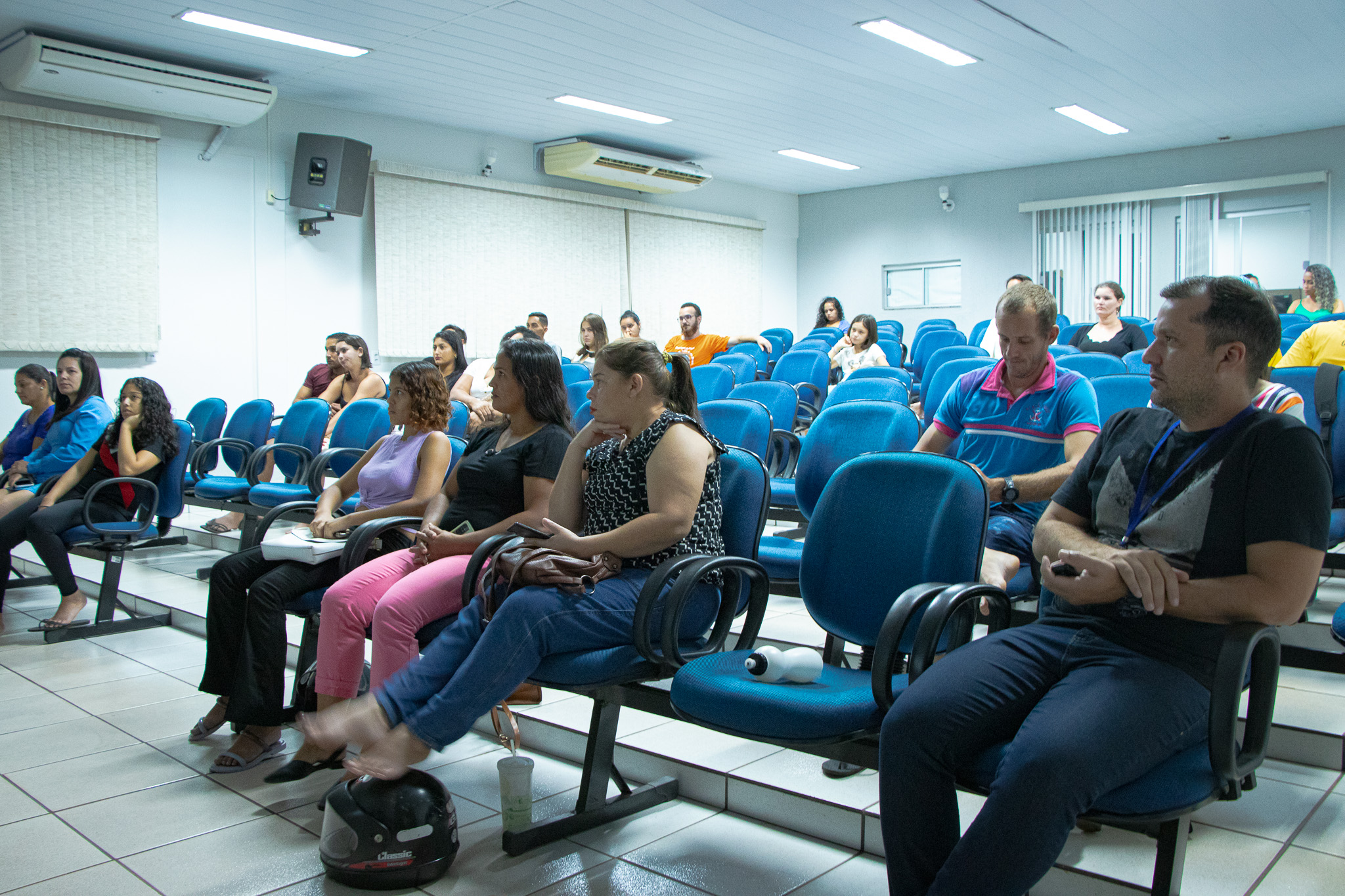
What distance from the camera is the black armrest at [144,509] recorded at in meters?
4.12

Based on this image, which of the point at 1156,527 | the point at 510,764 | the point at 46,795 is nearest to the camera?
the point at 1156,527

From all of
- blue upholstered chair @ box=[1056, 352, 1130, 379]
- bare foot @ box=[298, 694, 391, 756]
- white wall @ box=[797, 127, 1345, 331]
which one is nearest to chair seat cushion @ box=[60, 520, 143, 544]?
bare foot @ box=[298, 694, 391, 756]

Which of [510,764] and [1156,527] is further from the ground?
[1156,527]

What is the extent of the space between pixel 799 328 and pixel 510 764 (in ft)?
38.0

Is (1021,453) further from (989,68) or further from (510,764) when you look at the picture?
(989,68)

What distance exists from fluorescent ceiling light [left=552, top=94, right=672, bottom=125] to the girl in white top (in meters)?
3.17

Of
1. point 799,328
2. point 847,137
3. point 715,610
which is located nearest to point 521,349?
point 715,610

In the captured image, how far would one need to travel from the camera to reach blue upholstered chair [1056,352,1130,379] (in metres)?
4.21

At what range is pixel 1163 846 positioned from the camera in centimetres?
150

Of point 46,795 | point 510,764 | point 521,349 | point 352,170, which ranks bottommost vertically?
point 46,795

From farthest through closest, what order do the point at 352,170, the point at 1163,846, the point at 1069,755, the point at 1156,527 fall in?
the point at 352,170, the point at 1156,527, the point at 1163,846, the point at 1069,755

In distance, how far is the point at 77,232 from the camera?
274 inches

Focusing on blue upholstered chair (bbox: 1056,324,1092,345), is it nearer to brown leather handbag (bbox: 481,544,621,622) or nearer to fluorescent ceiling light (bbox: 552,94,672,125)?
fluorescent ceiling light (bbox: 552,94,672,125)

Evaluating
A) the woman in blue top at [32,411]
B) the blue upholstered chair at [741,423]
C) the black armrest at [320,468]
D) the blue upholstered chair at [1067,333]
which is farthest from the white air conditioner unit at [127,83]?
the blue upholstered chair at [1067,333]
